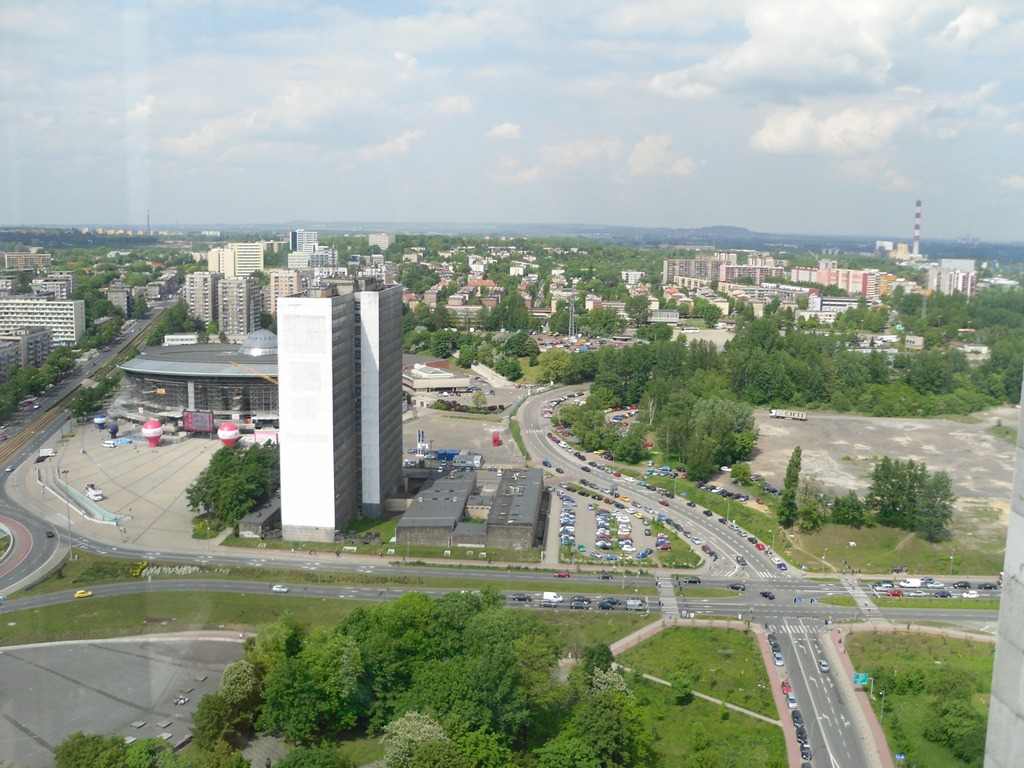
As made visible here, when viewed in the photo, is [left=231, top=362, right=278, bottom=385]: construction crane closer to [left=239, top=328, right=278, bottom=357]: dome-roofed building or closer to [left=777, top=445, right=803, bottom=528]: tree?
[left=239, top=328, right=278, bottom=357]: dome-roofed building

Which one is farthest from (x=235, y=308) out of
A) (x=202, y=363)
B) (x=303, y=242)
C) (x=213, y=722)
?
(x=213, y=722)

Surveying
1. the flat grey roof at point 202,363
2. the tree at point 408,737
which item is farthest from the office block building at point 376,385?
the tree at point 408,737

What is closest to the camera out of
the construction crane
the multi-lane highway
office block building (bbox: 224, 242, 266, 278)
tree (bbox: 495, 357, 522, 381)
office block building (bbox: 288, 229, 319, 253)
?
the multi-lane highway

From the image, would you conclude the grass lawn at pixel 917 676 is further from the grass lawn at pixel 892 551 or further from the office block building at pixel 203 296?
the office block building at pixel 203 296

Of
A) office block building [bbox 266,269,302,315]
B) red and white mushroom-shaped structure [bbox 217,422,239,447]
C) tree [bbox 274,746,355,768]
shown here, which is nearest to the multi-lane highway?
tree [bbox 274,746,355,768]

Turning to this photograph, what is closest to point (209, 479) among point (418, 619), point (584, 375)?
point (418, 619)

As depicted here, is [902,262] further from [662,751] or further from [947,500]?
[662,751]
